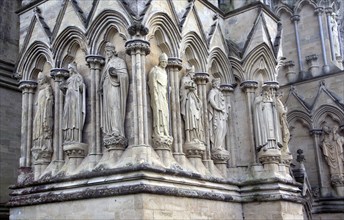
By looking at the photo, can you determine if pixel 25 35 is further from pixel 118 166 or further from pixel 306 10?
pixel 306 10

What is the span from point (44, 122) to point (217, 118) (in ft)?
12.9

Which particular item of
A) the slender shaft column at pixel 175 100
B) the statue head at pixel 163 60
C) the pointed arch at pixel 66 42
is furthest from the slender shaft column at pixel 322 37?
the pointed arch at pixel 66 42

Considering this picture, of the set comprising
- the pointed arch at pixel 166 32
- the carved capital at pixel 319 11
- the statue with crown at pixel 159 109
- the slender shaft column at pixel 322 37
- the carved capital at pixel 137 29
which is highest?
the carved capital at pixel 319 11

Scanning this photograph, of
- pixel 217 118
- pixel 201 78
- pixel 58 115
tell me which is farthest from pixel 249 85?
pixel 58 115

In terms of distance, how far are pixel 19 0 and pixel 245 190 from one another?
9.51 m

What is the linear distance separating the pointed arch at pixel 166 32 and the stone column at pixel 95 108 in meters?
1.27

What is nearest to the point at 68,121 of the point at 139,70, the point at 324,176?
the point at 139,70

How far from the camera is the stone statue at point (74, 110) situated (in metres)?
9.95

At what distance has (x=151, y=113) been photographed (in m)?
9.69

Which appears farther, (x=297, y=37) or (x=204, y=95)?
(x=297, y=37)

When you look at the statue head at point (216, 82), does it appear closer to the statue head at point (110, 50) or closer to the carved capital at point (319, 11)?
the statue head at point (110, 50)

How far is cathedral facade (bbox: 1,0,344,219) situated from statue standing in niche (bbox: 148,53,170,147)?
2 centimetres

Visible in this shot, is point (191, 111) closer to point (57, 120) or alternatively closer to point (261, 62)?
point (57, 120)

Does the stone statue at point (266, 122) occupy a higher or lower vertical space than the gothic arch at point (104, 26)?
lower
